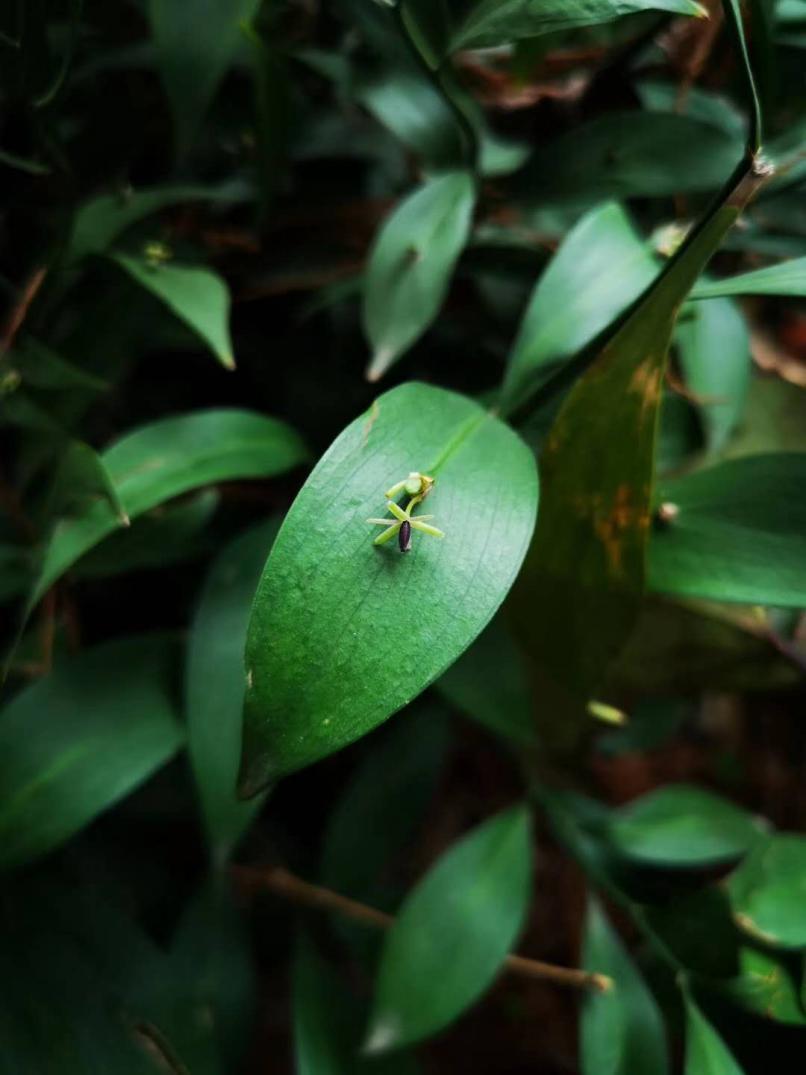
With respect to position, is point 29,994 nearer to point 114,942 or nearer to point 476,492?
point 114,942

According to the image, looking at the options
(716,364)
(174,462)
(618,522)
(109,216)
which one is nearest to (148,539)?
(174,462)

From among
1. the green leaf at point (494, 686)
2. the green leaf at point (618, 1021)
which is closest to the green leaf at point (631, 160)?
the green leaf at point (494, 686)

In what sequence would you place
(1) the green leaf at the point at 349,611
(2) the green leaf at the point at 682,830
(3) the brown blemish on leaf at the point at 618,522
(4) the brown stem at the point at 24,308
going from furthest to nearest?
(2) the green leaf at the point at 682,830 → (4) the brown stem at the point at 24,308 → (3) the brown blemish on leaf at the point at 618,522 → (1) the green leaf at the point at 349,611

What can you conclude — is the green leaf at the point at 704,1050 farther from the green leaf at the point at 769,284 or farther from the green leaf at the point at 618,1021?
the green leaf at the point at 769,284

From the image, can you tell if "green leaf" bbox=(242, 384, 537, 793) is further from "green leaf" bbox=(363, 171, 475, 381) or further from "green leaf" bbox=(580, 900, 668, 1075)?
"green leaf" bbox=(580, 900, 668, 1075)

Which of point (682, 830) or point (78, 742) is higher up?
point (78, 742)

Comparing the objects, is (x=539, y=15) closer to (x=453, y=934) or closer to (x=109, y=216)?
(x=109, y=216)

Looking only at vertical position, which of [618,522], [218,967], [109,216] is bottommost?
[218,967]

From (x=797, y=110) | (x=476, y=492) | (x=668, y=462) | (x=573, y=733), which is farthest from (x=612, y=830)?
(x=797, y=110)
